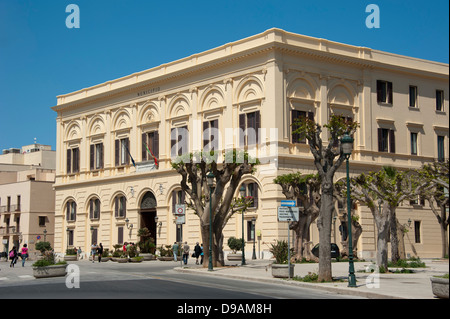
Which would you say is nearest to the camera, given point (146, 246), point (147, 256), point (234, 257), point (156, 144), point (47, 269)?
point (47, 269)

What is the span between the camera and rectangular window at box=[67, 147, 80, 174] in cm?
6144

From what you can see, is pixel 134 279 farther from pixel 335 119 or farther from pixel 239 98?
pixel 239 98

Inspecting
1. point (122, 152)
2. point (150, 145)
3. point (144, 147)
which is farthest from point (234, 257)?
point (122, 152)

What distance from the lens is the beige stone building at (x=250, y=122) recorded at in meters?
44.8

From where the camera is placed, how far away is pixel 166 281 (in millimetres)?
24797

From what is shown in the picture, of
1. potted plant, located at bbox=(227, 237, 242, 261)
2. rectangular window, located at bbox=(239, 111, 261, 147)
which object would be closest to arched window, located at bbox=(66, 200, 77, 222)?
potted plant, located at bbox=(227, 237, 242, 261)

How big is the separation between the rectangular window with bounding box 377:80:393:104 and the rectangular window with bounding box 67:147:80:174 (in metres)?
28.6

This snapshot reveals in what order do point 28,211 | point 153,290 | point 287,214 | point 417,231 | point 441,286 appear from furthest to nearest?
point 28,211 → point 417,231 → point 287,214 → point 153,290 → point 441,286

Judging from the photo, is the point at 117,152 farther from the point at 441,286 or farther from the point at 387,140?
the point at 441,286

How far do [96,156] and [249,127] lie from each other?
1919 cm

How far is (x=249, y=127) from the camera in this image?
45.9 meters
